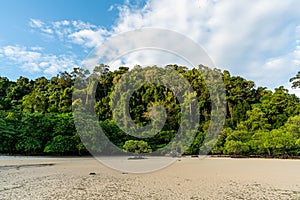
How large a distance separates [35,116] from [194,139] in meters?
13.8

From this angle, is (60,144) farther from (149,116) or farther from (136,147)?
(149,116)

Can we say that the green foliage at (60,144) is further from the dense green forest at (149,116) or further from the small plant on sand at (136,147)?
the small plant on sand at (136,147)

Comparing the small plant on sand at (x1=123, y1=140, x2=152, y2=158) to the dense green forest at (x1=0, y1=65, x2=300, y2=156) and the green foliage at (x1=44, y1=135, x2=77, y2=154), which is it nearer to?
the dense green forest at (x1=0, y1=65, x2=300, y2=156)

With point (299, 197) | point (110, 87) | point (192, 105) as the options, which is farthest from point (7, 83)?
point (299, 197)

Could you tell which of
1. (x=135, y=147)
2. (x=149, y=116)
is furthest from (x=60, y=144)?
(x=149, y=116)

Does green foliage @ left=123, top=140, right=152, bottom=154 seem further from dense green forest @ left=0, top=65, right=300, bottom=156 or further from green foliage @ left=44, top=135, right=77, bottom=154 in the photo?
green foliage @ left=44, top=135, right=77, bottom=154

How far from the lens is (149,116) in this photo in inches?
1061

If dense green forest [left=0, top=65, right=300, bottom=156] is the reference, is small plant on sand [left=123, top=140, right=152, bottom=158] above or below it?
below

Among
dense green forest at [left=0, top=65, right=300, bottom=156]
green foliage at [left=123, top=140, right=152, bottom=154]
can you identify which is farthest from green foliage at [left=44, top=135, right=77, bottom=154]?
green foliage at [left=123, top=140, right=152, bottom=154]

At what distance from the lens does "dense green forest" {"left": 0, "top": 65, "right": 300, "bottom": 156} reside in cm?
1939

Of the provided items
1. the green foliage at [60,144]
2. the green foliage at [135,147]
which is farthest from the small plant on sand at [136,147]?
the green foliage at [60,144]

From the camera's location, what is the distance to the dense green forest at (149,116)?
19391 mm

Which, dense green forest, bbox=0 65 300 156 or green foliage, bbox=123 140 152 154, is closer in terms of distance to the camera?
dense green forest, bbox=0 65 300 156

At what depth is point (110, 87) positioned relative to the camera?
103 ft
